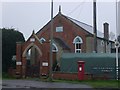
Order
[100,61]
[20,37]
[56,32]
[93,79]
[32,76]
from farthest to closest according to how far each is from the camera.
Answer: [56,32] → [20,37] → [32,76] → [100,61] → [93,79]

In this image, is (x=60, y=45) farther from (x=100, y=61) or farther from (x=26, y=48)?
(x=100, y=61)

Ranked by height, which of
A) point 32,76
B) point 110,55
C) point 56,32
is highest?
point 56,32

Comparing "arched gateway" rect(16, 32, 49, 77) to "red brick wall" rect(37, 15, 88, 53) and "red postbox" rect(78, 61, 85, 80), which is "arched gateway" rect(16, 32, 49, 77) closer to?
"red postbox" rect(78, 61, 85, 80)

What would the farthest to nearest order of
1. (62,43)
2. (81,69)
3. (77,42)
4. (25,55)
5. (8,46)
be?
(77,42) → (62,43) → (8,46) → (25,55) → (81,69)

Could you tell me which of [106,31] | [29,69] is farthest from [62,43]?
[29,69]

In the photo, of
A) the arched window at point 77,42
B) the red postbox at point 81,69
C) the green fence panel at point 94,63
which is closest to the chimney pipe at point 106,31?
the arched window at point 77,42

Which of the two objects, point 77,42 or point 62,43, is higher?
point 77,42

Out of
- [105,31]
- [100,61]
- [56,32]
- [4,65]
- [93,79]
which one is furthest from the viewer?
[105,31]

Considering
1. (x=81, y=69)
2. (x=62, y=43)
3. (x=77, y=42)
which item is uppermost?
(x=77, y=42)

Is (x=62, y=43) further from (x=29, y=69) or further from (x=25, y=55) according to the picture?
(x=29, y=69)

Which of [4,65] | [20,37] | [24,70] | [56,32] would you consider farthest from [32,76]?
[56,32]

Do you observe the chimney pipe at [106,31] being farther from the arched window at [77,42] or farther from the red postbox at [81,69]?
the red postbox at [81,69]

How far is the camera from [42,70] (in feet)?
112

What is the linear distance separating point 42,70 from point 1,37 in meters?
10.1
